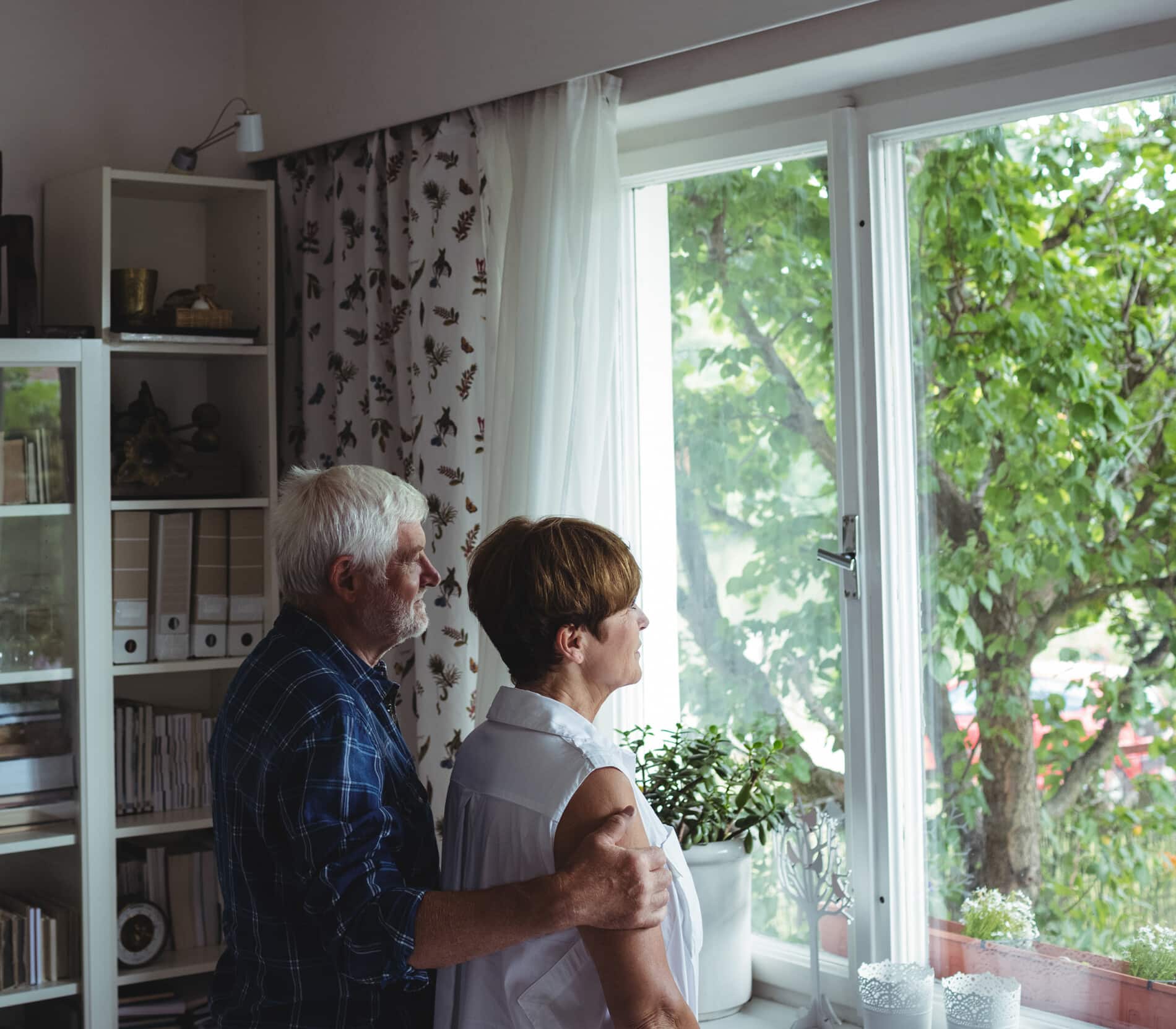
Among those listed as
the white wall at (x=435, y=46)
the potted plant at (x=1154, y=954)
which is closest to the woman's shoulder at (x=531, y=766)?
the potted plant at (x=1154, y=954)

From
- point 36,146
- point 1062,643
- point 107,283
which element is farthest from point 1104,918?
point 36,146

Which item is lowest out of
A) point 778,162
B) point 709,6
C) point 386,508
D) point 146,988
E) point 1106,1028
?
point 146,988

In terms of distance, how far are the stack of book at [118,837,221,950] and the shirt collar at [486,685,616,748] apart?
1.64m

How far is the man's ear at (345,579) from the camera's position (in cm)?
162

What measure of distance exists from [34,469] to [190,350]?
0.42 metres

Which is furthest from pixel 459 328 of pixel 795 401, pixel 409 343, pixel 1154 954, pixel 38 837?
pixel 1154 954

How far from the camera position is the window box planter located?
2023mm

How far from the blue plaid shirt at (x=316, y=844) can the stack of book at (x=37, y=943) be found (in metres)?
1.17

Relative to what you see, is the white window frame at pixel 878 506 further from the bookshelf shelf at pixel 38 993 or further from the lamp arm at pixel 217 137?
the bookshelf shelf at pixel 38 993

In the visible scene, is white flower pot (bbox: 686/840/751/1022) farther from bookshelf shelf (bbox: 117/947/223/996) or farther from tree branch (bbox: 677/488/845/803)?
bookshelf shelf (bbox: 117/947/223/996)

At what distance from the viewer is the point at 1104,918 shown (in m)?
2.07

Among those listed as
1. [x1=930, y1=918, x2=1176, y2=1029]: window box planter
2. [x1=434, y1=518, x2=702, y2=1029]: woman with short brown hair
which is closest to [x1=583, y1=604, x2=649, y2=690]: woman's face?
[x1=434, y1=518, x2=702, y2=1029]: woman with short brown hair

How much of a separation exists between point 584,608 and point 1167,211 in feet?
3.82

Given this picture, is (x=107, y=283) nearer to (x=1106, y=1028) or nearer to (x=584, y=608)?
(x=584, y=608)
